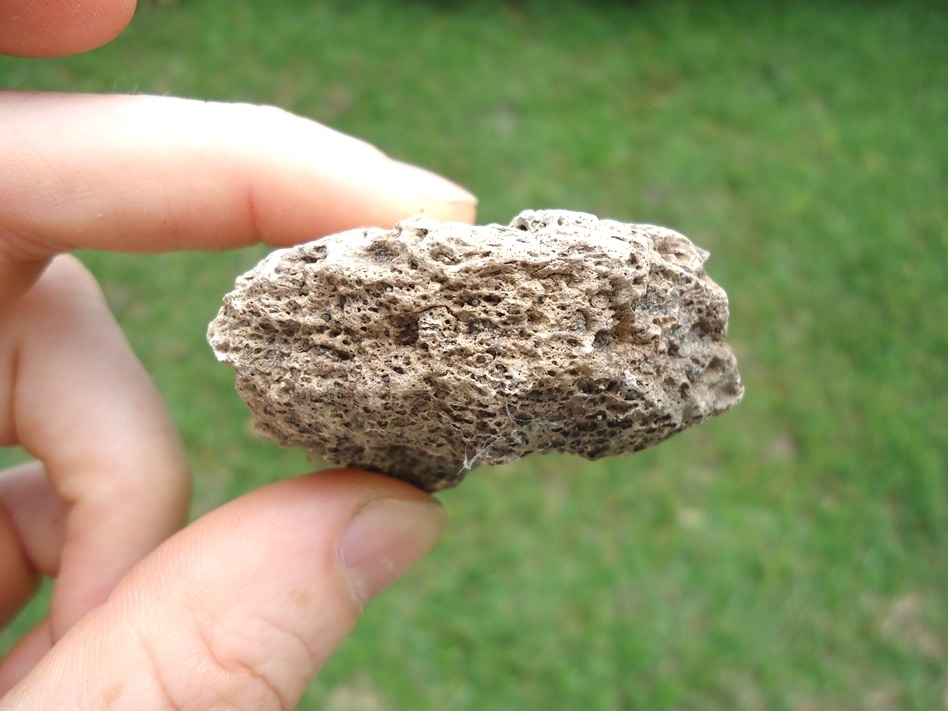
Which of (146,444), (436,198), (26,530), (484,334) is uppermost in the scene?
(484,334)

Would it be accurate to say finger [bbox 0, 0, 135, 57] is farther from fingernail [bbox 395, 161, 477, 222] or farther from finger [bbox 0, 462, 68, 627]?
finger [bbox 0, 462, 68, 627]

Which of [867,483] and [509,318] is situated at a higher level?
[509,318]

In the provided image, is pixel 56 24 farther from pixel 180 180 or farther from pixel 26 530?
pixel 26 530

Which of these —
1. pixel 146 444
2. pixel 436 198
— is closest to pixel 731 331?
pixel 436 198

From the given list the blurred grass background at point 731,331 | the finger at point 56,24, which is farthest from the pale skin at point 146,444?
the blurred grass background at point 731,331

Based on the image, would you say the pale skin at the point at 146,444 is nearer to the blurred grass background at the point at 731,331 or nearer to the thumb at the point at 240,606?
the thumb at the point at 240,606

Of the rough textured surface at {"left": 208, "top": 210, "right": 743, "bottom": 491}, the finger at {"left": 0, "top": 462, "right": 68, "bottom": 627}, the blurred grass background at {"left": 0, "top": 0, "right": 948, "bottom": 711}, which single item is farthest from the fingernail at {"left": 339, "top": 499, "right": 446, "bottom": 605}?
the blurred grass background at {"left": 0, "top": 0, "right": 948, "bottom": 711}

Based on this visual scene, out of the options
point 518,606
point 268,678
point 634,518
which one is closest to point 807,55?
point 634,518

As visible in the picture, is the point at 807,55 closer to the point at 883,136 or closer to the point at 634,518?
the point at 883,136
